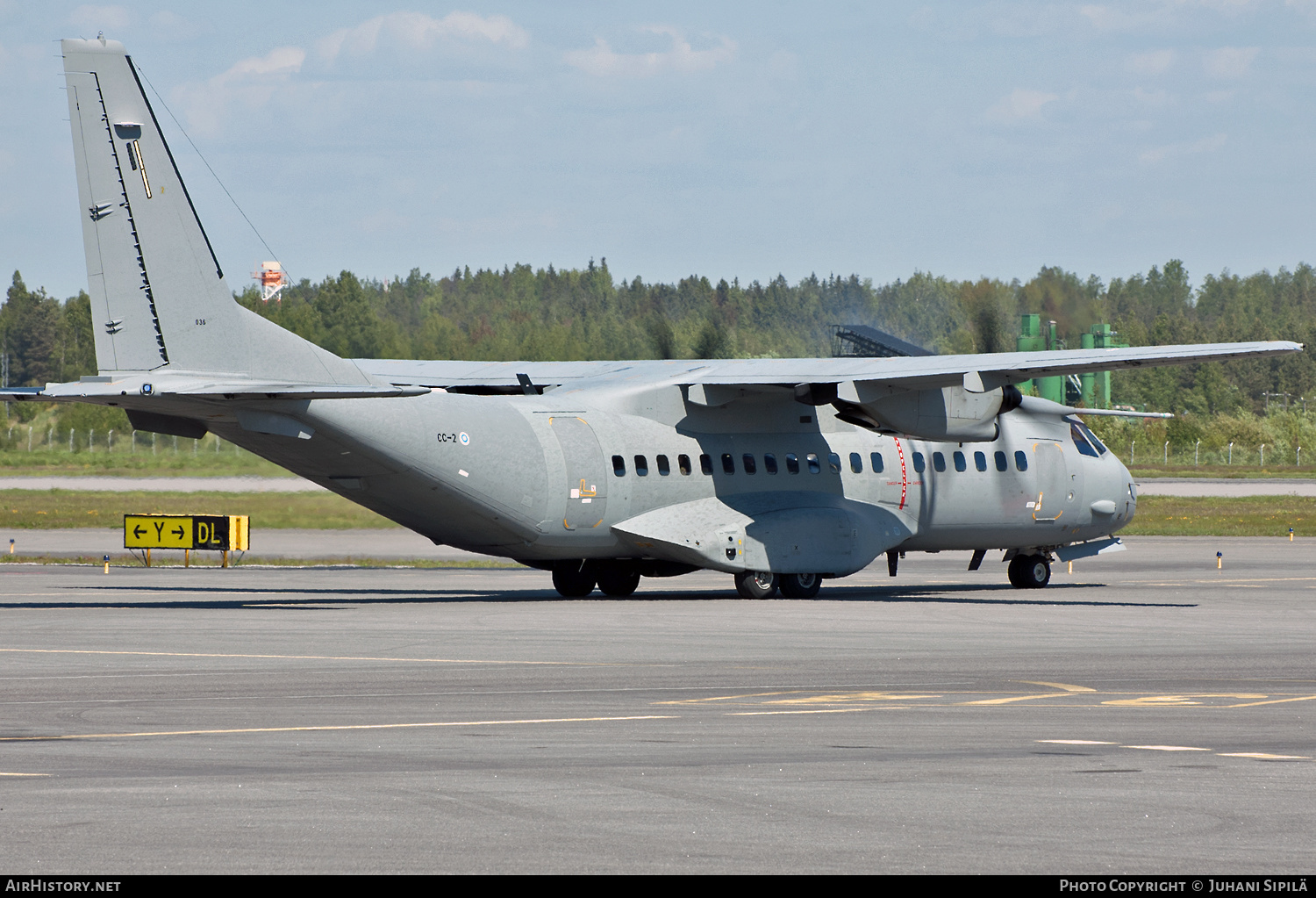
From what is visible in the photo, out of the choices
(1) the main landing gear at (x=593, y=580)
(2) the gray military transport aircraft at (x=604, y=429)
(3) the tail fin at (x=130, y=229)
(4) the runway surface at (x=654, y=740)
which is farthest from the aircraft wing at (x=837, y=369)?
(3) the tail fin at (x=130, y=229)

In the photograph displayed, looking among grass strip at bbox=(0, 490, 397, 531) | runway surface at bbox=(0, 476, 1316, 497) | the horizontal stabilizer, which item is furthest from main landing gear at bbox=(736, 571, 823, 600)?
runway surface at bbox=(0, 476, 1316, 497)

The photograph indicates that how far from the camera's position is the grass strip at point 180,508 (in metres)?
44.9

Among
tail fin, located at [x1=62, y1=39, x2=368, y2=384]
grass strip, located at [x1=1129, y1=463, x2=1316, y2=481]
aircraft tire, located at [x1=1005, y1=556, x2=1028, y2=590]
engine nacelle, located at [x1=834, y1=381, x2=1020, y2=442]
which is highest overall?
tail fin, located at [x1=62, y1=39, x2=368, y2=384]

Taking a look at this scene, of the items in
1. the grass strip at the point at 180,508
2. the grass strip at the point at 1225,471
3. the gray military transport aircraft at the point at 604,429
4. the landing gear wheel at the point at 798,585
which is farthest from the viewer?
the grass strip at the point at 1225,471

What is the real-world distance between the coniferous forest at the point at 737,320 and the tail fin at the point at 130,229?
559 inches

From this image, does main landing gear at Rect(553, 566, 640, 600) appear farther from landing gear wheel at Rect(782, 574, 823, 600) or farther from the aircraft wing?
the aircraft wing

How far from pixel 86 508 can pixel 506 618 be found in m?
37.7

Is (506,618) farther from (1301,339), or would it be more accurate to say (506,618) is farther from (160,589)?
(1301,339)

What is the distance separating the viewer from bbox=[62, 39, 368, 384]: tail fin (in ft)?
78.5

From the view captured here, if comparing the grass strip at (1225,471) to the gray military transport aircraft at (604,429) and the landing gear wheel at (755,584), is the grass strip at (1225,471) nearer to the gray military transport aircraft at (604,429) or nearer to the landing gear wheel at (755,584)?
the gray military transport aircraft at (604,429)

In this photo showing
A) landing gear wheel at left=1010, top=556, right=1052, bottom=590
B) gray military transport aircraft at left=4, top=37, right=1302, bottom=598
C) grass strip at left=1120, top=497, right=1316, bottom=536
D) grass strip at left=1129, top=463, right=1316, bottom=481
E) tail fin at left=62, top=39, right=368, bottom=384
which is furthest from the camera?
grass strip at left=1129, top=463, right=1316, bottom=481

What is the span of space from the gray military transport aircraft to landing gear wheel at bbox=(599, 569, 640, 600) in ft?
0.12

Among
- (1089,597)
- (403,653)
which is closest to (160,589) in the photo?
(403,653)
